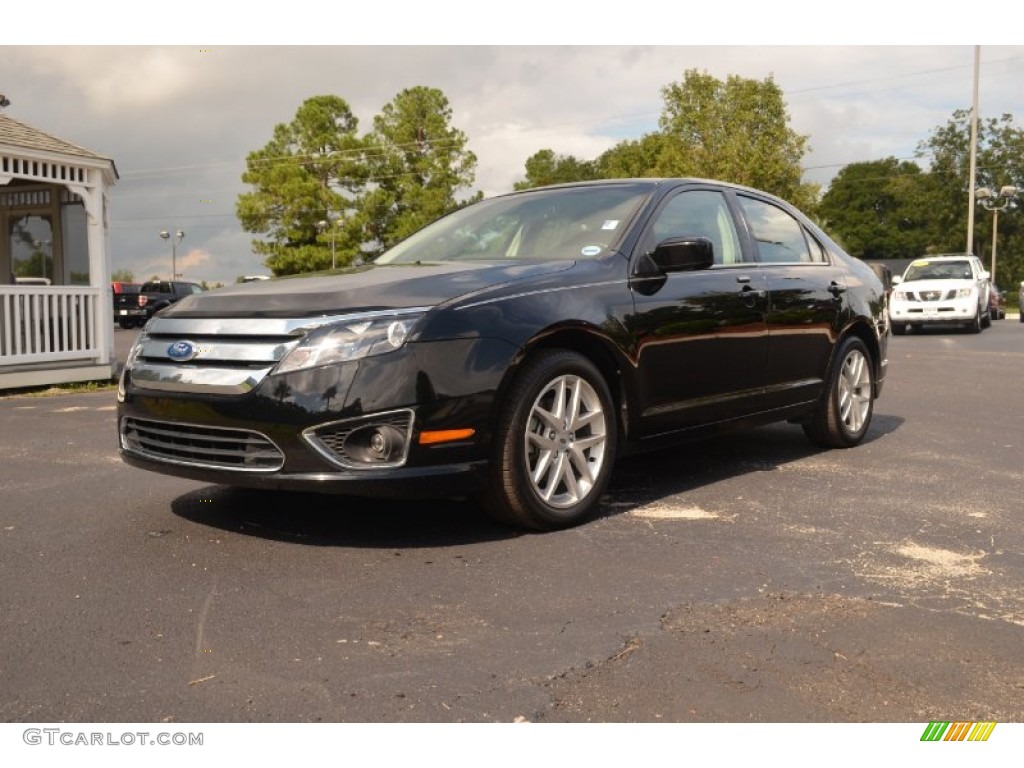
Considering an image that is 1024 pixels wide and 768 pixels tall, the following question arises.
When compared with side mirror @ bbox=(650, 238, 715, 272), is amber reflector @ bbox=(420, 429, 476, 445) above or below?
below

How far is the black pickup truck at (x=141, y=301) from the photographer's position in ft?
112

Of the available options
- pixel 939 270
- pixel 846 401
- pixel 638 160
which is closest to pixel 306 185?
pixel 638 160

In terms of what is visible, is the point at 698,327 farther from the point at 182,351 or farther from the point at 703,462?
the point at 182,351

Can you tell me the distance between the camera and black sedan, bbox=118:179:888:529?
4023mm

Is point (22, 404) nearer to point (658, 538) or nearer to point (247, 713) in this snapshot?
point (658, 538)

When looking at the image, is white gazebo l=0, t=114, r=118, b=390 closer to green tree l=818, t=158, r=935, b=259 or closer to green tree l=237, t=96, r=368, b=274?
green tree l=237, t=96, r=368, b=274

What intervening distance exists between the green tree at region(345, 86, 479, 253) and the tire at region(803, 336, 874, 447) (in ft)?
133

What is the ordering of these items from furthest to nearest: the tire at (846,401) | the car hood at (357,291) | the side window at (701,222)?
1. the tire at (846,401)
2. the side window at (701,222)
3. the car hood at (357,291)

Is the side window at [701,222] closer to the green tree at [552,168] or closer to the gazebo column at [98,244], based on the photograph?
the gazebo column at [98,244]

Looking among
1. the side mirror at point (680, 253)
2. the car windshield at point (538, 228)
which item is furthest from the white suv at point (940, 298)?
the side mirror at point (680, 253)

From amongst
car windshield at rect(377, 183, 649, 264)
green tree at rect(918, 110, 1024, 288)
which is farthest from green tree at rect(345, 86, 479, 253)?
car windshield at rect(377, 183, 649, 264)

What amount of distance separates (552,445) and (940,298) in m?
19.5

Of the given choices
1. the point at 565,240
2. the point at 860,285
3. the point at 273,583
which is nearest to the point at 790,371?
the point at 860,285
